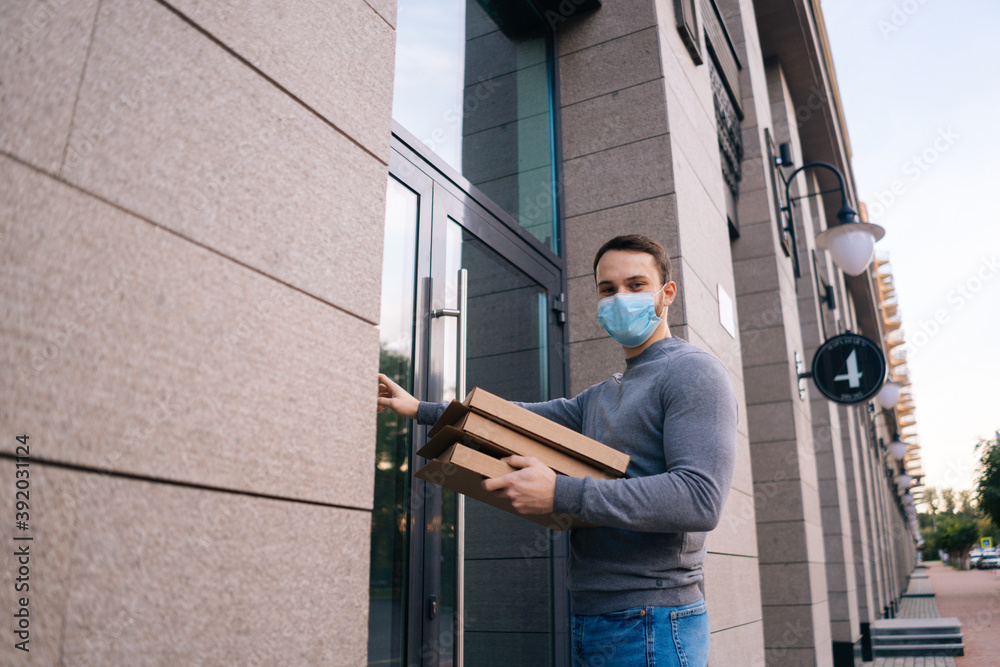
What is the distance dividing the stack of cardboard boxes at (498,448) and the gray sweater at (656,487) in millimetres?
117

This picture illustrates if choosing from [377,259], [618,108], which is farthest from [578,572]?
[618,108]

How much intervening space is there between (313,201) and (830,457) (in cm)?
1143

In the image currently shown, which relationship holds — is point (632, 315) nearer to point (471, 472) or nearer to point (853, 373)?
point (471, 472)

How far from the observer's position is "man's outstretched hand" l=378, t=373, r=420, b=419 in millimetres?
2541

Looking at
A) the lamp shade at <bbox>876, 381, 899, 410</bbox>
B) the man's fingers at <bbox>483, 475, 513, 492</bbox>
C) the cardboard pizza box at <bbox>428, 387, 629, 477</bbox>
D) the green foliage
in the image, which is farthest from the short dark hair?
the green foliage

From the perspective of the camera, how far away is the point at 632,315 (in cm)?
240

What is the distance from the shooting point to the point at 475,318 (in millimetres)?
3703

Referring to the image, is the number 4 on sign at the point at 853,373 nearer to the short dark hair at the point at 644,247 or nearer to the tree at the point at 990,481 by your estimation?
the short dark hair at the point at 644,247

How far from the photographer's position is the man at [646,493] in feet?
6.32

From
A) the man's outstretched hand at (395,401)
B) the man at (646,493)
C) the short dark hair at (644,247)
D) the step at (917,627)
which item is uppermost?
the short dark hair at (644,247)

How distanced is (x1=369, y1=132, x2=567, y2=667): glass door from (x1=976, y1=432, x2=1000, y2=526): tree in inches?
1434

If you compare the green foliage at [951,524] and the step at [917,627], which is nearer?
the step at [917,627]

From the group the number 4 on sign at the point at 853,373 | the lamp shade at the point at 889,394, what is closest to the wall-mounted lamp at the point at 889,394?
the lamp shade at the point at 889,394

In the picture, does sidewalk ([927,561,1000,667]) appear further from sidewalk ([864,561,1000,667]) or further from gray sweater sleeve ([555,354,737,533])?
gray sweater sleeve ([555,354,737,533])
